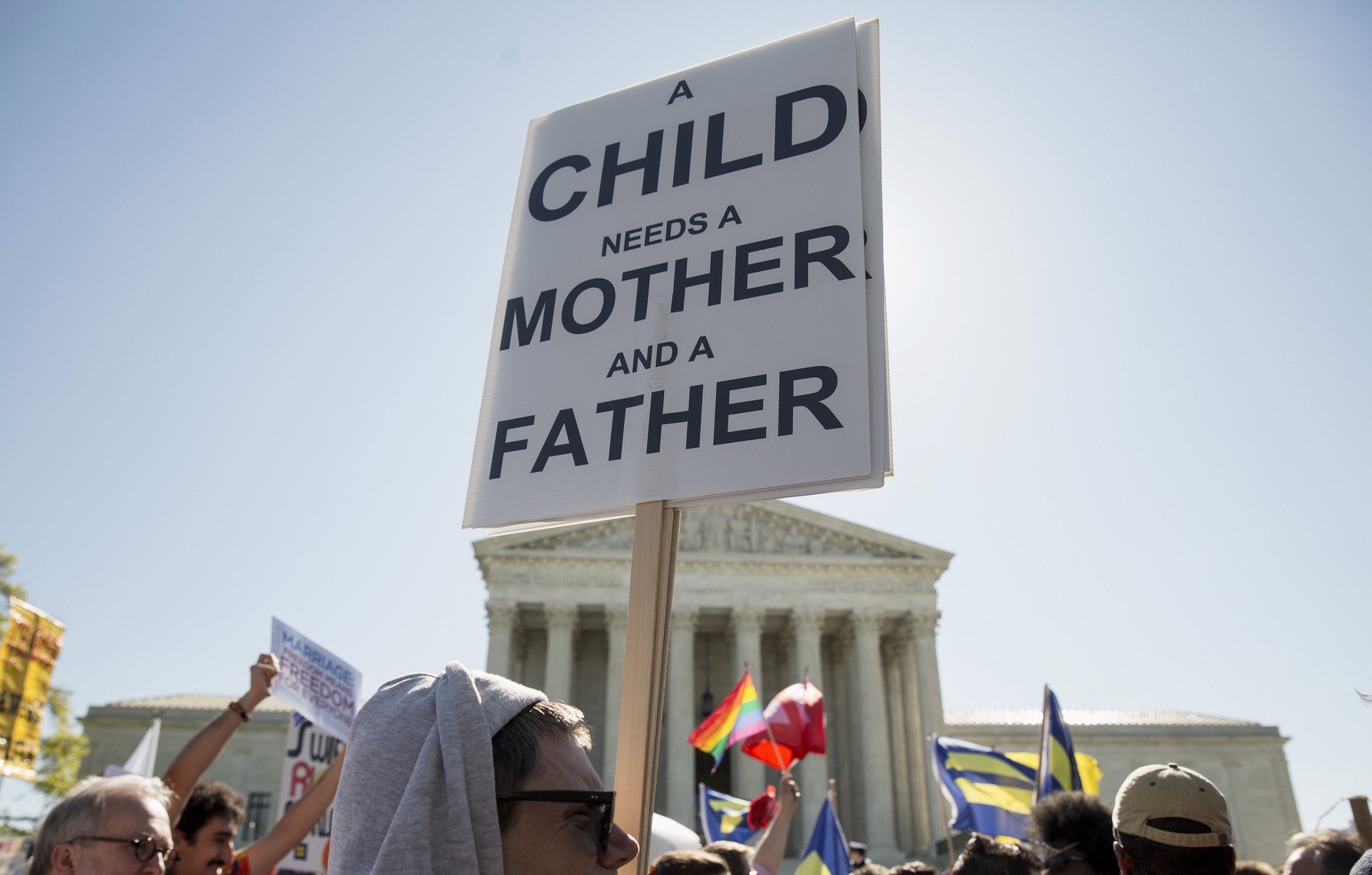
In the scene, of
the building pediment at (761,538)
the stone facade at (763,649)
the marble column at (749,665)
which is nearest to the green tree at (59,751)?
the stone facade at (763,649)

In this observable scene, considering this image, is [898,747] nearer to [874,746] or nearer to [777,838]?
[874,746]

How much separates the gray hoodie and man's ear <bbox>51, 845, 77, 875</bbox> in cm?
189

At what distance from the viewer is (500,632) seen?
116ft

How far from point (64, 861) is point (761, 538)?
35.2 meters

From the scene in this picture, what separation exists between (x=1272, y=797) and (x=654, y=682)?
5158cm

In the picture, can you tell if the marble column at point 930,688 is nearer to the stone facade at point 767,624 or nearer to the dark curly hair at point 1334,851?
the stone facade at point 767,624

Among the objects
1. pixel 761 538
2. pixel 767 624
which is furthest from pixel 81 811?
pixel 767 624

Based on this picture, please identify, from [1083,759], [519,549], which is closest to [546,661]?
[519,549]

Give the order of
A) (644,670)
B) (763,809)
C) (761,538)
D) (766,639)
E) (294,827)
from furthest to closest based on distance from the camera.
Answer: (766,639) < (761,538) < (763,809) < (294,827) < (644,670)

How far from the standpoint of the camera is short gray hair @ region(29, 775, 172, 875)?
9.37 feet

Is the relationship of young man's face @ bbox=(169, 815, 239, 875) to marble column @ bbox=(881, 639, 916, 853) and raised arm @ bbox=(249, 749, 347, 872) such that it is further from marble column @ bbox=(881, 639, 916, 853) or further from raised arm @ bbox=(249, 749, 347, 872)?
marble column @ bbox=(881, 639, 916, 853)

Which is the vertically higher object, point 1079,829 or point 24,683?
point 24,683

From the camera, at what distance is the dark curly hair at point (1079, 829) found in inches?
147

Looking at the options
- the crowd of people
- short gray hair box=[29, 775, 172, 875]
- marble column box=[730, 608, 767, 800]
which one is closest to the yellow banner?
the crowd of people
